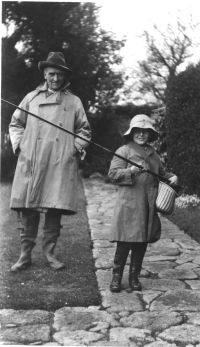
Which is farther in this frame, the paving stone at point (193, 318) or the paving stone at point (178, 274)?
the paving stone at point (178, 274)

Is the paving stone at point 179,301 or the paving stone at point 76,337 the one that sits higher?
the paving stone at point 179,301

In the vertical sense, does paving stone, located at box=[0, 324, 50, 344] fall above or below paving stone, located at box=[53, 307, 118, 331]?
below

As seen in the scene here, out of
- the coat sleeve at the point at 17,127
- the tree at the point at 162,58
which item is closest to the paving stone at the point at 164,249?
the coat sleeve at the point at 17,127

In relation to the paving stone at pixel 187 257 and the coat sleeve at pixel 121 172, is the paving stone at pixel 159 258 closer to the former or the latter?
the paving stone at pixel 187 257

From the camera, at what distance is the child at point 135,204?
3.87 m

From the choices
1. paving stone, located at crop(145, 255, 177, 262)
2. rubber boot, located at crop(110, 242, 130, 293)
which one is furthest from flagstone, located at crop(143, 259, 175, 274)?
rubber boot, located at crop(110, 242, 130, 293)

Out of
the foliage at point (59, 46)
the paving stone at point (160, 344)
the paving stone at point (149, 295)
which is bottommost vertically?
the paving stone at point (160, 344)

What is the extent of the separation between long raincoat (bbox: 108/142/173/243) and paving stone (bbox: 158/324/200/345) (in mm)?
870

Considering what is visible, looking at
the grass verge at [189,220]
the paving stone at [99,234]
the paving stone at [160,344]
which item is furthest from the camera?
the grass verge at [189,220]

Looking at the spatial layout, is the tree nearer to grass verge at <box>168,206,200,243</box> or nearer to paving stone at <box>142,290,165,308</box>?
grass verge at <box>168,206,200,243</box>

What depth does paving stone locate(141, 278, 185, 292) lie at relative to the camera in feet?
13.3

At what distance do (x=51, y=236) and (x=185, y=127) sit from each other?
404cm

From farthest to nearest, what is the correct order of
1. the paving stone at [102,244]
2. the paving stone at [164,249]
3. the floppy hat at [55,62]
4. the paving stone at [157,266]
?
the paving stone at [102,244] → the paving stone at [164,249] → the paving stone at [157,266] → the floppy hat at [55,62]

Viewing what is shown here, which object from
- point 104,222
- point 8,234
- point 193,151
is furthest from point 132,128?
point 193,151
